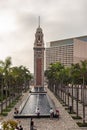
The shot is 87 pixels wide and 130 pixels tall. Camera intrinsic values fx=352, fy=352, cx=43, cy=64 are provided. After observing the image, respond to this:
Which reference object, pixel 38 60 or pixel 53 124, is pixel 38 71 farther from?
pixel 53 124

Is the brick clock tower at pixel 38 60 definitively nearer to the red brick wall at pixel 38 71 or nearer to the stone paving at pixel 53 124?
the red brick wall at pixel 38 71

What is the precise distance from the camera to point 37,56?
149 m

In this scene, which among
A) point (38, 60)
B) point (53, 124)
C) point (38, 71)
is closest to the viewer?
point (53, 124)

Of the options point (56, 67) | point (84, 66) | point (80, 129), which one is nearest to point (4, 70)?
point (84, 66)

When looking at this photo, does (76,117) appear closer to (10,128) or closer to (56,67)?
(10,128)

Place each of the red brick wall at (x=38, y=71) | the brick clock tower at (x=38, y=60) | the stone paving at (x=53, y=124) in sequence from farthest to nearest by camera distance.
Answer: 1. the red brick wall at (x=38, y=71)
2. the brick clock tower at (x=38, y=60)
3. the stone paving at (x=53, y=124)

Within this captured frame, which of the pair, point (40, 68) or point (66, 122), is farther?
point (40, 68)

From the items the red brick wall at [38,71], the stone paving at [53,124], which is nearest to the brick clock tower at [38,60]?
the red brick wall at [38,71]

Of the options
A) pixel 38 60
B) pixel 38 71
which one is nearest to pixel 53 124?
pixel 38 60

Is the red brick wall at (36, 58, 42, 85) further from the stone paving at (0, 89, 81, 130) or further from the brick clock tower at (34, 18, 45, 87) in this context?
the stone paving at (0, 89, 81, 130)

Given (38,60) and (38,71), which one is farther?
(38,71)

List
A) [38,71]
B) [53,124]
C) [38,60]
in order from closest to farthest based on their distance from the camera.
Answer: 1. [53,124]
2. [38,60]
3. [38,71]

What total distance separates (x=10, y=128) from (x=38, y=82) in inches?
5219

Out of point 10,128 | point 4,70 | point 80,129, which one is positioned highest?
point 4,70
